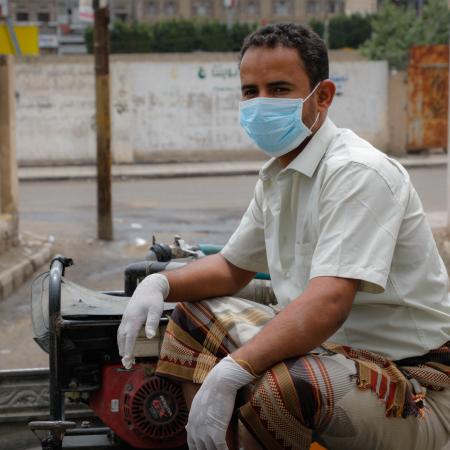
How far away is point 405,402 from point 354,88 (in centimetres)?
1976

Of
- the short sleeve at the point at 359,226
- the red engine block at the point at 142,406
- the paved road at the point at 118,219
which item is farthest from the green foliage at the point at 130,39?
the short sleeve at the point at 359,226

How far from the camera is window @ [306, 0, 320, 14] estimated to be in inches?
3076

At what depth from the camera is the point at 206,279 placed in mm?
3160

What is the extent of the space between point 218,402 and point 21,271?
6.09 meters

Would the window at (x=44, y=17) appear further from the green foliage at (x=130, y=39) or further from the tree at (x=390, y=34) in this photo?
the tree at (x=390, y=34)

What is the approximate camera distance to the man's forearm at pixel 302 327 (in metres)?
2.49

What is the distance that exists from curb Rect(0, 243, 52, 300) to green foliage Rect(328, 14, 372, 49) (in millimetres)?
48010

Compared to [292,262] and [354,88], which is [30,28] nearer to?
[292,262]

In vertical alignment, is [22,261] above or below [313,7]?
below

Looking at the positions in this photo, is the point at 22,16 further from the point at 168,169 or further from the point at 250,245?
the point at 250,245

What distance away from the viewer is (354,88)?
2180 cm

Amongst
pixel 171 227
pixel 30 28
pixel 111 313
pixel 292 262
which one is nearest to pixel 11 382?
pixel 111 313

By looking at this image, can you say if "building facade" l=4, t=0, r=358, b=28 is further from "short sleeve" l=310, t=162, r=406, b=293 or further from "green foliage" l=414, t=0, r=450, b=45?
"short sleeve" l=310, t=162, r=406, b=293

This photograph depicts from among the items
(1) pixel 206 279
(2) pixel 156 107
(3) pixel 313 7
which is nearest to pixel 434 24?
(2) pixel 156 107
